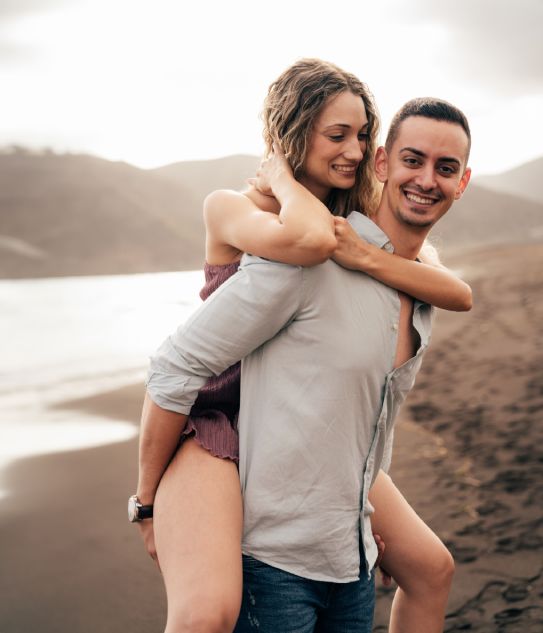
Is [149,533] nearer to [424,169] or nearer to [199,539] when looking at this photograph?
[199,539]

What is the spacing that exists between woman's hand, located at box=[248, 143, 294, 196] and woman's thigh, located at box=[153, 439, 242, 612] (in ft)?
2.51

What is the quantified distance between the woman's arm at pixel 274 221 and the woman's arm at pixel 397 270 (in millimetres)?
55

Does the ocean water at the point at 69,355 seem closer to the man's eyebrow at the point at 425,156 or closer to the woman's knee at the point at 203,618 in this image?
the woman's knee at the point at 203,618

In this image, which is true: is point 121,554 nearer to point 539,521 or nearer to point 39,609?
point 39,609

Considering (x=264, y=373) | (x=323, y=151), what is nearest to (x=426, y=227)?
(x=323, y=151)

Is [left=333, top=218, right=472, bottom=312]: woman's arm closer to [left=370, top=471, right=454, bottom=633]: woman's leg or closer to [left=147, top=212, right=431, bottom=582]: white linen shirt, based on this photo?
[left=147, top=212, right=431, bottom=582]: white linen shirt

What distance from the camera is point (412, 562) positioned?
1.99m

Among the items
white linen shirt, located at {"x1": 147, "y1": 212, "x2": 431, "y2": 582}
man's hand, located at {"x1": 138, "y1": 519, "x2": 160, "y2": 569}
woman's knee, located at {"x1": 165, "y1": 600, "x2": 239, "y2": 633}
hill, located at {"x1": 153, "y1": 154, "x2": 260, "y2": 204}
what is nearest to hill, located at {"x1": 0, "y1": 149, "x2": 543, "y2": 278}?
hill, located at {"x1": 153, "y1": 154, "x2": 260, "y2": 204}

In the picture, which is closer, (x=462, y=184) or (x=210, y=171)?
(x=462, y=184)

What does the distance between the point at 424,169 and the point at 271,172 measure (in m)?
0.44

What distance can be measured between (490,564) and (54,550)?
7.75ft

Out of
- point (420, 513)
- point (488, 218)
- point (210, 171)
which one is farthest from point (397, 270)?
point (210, 171)

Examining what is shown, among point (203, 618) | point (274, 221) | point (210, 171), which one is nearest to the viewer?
point (203, 618)

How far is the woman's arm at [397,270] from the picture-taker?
175 centimetres
